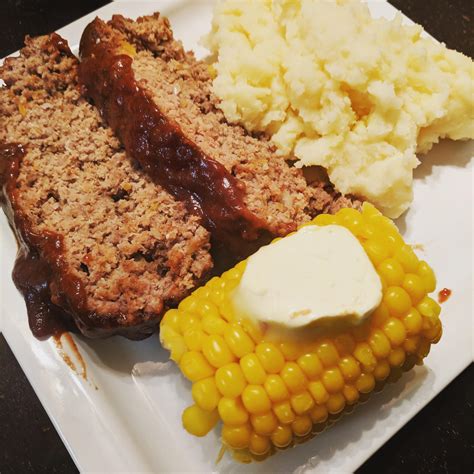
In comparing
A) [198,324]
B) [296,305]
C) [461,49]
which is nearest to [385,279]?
[296,305]

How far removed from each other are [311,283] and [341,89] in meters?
1.44

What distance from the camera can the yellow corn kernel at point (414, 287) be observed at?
2.38m

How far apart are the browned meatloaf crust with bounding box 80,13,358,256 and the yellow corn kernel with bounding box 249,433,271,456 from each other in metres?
0.99

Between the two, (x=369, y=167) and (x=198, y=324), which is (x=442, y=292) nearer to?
(x=369, y=167)

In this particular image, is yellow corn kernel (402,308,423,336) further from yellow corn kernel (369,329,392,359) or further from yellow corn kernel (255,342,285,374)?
yellow corn kernel (255,342,285,374)

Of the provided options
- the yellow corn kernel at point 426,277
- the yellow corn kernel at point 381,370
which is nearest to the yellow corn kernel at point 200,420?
the yellow corn kernel at point 381,370

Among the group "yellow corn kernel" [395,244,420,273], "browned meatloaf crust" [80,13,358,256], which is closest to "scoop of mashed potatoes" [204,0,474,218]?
"browned meatloaf crust" [80,13,358,256]

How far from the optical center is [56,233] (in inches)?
110

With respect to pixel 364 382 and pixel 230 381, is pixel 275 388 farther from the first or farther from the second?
pixel 364 382

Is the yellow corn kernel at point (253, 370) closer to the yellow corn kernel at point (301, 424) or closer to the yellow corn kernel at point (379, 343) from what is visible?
the yellow corn kernel at point (301, 424)

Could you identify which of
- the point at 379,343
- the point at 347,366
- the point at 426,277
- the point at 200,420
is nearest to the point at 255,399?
the point at 200,420

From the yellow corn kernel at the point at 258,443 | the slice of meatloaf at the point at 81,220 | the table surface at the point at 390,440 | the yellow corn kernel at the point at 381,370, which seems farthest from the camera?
the table surface at the point at 390,440

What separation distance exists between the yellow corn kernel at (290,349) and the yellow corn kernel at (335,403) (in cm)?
27

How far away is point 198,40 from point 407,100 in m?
1.63
